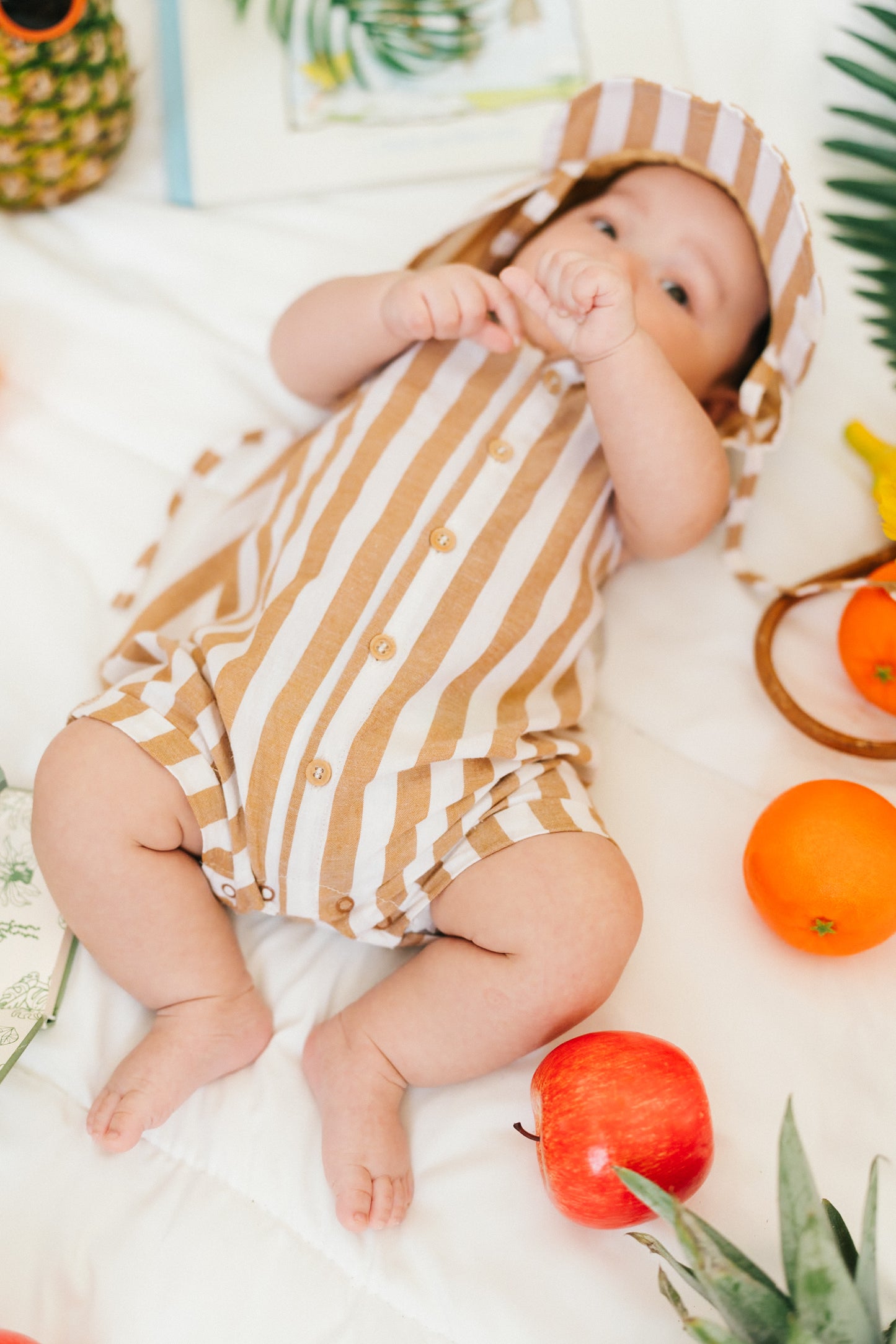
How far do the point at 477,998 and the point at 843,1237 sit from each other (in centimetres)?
37

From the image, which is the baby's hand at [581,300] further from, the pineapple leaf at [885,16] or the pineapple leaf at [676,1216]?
the pineapple leaf at [676,1216]

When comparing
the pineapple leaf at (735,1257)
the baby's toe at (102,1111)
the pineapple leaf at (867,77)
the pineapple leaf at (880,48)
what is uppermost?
the pineapple leaf at (880,48)

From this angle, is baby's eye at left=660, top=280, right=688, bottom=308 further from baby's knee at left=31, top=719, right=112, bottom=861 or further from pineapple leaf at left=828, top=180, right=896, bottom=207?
baby's knee at left=31, top=719, right=112, bottom=861

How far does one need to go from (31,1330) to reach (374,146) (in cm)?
158

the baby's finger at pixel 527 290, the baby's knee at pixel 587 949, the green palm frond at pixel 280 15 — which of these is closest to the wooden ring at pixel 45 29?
the green palm frond at pixel 280 15

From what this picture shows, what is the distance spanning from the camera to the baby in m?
1.05

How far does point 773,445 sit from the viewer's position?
1377mm

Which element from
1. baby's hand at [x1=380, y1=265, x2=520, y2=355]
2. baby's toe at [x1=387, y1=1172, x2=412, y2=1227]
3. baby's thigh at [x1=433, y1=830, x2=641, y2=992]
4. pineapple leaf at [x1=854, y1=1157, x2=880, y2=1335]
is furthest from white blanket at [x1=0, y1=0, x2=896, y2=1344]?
baby's hand at [x1=380, y1=265, x2=520, y2=355]

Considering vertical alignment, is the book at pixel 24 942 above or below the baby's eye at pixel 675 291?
below

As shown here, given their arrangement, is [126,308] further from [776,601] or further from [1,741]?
[776,601]

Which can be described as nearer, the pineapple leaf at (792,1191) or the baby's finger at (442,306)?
the pineapple leaf at (792,1191)

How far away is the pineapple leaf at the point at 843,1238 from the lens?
0.82 m

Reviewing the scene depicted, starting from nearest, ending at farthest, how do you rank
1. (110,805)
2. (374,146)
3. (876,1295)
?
1. (876,1295)
2. (110,805)
3. (374,146)

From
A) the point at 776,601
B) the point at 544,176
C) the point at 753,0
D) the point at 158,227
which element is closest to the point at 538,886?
the point at 776,601
